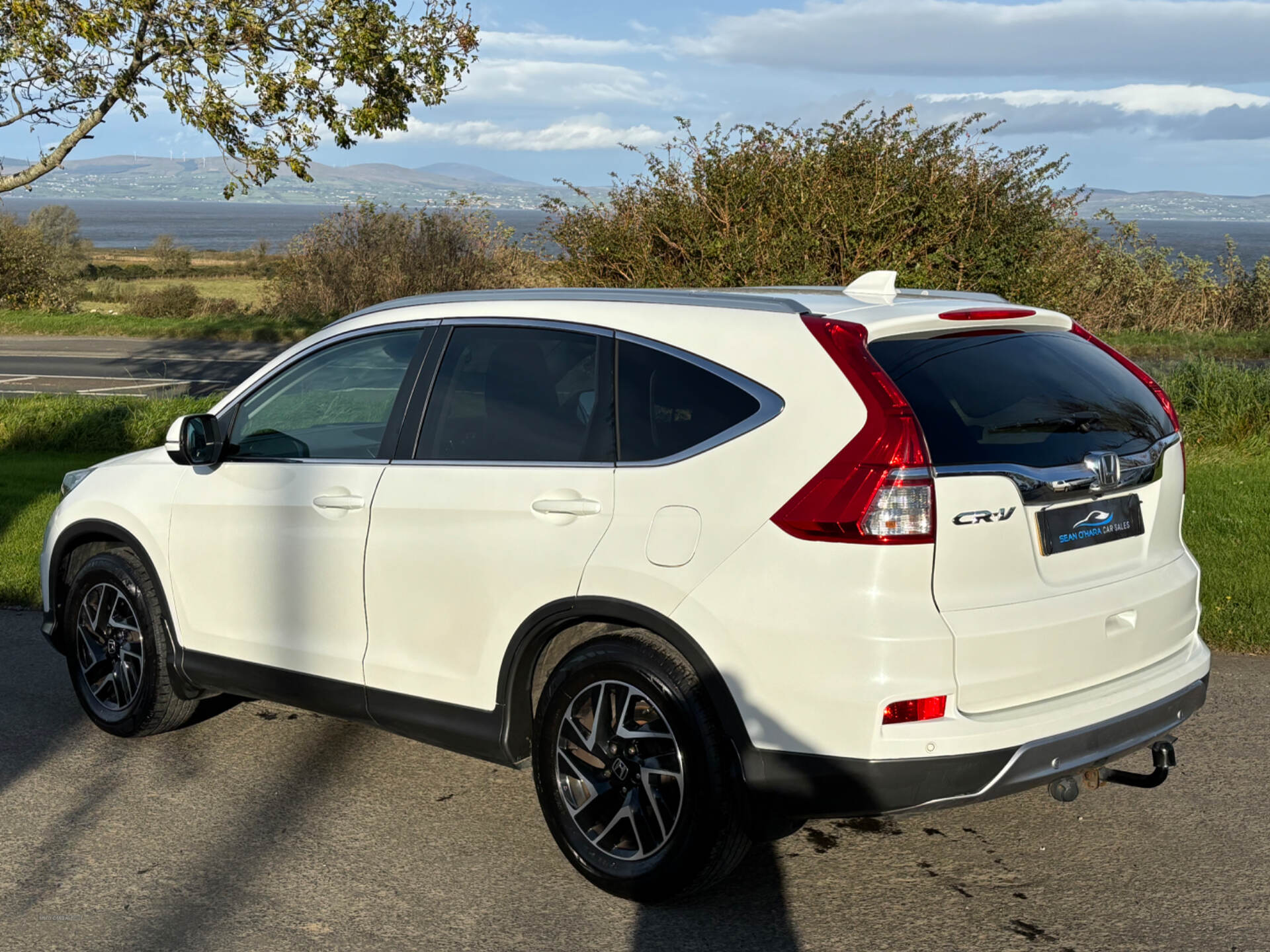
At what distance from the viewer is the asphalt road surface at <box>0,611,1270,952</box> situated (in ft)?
12.7

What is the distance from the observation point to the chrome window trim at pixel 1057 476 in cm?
366

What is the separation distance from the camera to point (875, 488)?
3.57 metres

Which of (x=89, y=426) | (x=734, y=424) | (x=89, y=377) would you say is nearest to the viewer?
(x=734, y=424)

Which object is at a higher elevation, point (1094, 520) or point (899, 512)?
point (899, 512)

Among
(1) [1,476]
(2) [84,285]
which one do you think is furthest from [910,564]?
(2) [84,285]

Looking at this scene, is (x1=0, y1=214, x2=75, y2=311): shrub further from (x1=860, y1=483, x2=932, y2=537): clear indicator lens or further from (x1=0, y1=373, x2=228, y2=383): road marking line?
(x1=860, y1=483, x2=932, y2=537): clear indicator lens

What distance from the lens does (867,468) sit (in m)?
3.59

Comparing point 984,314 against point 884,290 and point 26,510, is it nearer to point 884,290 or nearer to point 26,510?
point 884,290

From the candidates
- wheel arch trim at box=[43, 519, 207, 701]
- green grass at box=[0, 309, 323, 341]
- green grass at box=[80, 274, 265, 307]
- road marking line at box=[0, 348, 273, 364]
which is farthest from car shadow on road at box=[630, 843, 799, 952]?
green grass at box=[80, 274, 265, 307]

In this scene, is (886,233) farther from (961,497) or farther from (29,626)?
(961,497)

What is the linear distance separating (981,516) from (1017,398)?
0.51 meters

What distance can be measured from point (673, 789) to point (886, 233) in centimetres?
1066

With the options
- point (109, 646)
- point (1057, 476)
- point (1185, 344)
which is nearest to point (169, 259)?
point (1185, 344)

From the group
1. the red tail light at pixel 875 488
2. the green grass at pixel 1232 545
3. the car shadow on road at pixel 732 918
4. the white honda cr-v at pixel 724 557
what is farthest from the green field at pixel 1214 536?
the red tail light at pixel 875 488
